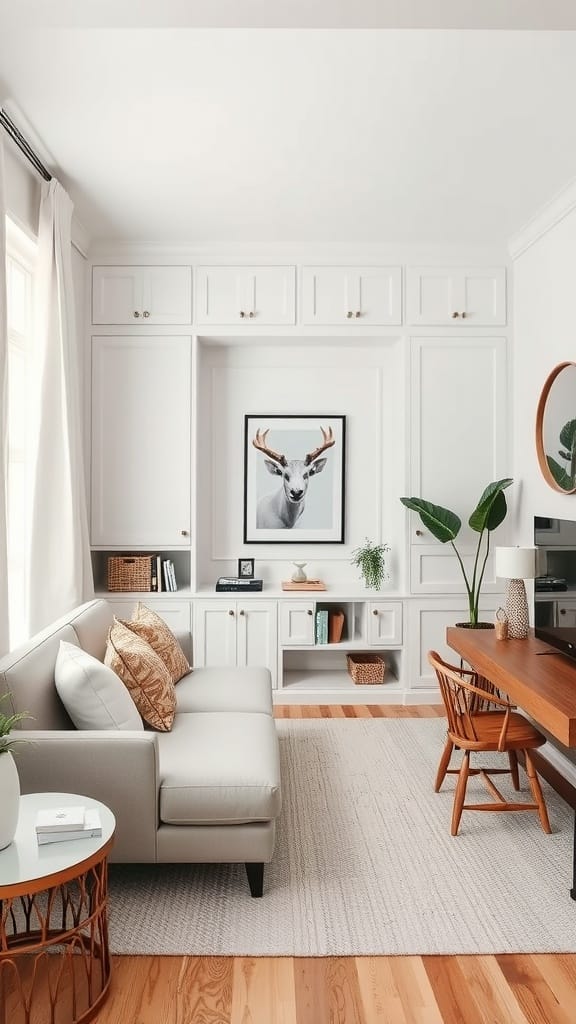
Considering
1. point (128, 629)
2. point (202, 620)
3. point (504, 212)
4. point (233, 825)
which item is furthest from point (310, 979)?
point (504, 212)

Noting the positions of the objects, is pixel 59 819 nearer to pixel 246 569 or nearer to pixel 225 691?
pixel 225 691

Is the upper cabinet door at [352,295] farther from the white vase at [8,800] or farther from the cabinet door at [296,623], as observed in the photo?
the white vase at [8,800]

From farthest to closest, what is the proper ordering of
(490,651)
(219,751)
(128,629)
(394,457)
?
(394,457) → (490,651) → (128,629) → (219,751)

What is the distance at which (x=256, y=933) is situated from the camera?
86.4 inches

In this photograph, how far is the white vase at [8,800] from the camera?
1810mm

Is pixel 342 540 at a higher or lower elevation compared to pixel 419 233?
lower

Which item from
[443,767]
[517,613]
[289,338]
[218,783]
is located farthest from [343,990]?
[289,338]

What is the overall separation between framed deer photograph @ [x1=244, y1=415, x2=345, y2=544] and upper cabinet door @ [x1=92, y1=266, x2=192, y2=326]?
0.89 meters

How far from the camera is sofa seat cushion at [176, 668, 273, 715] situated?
10.4 ft

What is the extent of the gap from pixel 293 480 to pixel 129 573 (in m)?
1.29

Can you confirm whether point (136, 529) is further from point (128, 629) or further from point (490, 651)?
point (490, 651)

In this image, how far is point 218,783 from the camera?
92.1 inches

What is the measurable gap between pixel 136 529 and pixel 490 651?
7.84ft

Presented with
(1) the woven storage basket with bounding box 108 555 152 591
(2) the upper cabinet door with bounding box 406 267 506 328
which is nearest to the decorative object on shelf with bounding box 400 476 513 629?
(2) the upper cabinet door with bounding box 406 267 506 328
